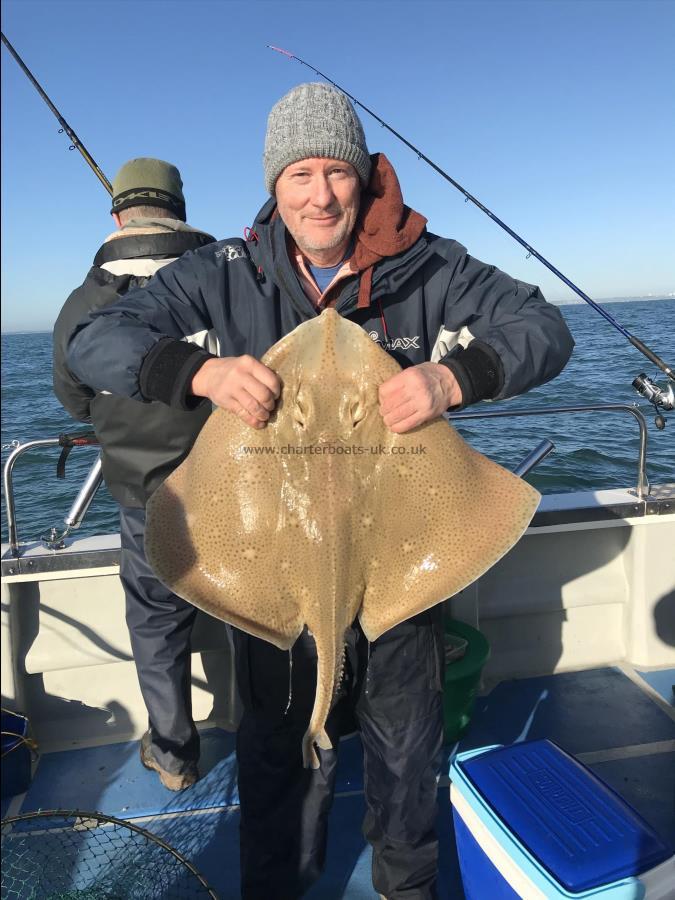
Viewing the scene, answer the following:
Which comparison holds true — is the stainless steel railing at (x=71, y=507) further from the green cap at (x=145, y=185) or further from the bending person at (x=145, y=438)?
the green cap at (x=145, y=185)

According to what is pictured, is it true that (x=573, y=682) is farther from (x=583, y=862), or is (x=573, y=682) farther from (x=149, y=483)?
(x=149, y=483)

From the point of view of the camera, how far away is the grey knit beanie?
7.45 feet

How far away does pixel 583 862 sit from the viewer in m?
2.04

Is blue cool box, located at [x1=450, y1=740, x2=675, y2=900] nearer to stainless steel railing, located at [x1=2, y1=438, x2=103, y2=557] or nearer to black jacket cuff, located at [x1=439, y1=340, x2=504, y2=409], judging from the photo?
black jacket cuff, located at [x1=439, y1=340, x2=504, y2=409]

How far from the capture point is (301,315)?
233 centimetres

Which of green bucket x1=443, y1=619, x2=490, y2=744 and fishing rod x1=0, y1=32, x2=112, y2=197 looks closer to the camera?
green bucket x1=443, y1=619, x2=490, y2=744

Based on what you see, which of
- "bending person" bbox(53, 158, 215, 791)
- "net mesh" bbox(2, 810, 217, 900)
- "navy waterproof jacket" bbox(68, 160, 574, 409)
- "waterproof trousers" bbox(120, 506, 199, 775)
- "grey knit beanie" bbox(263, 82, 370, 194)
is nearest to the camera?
"navy waterproof jacket" bbox(68, 160, 574, 409)

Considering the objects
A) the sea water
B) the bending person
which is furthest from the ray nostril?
the sea water

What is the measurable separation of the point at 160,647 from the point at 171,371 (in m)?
1.82

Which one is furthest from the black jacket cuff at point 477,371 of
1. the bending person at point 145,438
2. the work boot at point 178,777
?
the work boot at point 178,777

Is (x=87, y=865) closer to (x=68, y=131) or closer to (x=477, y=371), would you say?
(x=477, y=371)

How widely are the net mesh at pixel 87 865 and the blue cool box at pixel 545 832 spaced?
119 cm

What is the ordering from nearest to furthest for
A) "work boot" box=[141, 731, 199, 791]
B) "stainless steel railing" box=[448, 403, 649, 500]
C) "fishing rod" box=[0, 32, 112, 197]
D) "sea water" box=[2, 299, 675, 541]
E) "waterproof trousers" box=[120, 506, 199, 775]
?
"waterproof trousers" box=[120, 506, 199, 775] → "work boot" box=[141, 731, 199, 791] → "stainless steel railing" box=[448, 403, 649, 500] → "fishing rod" box=[0, 32, 112, 197] → "sea water" box=[2, 299, 675, 541]

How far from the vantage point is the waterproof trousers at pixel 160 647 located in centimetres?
321
